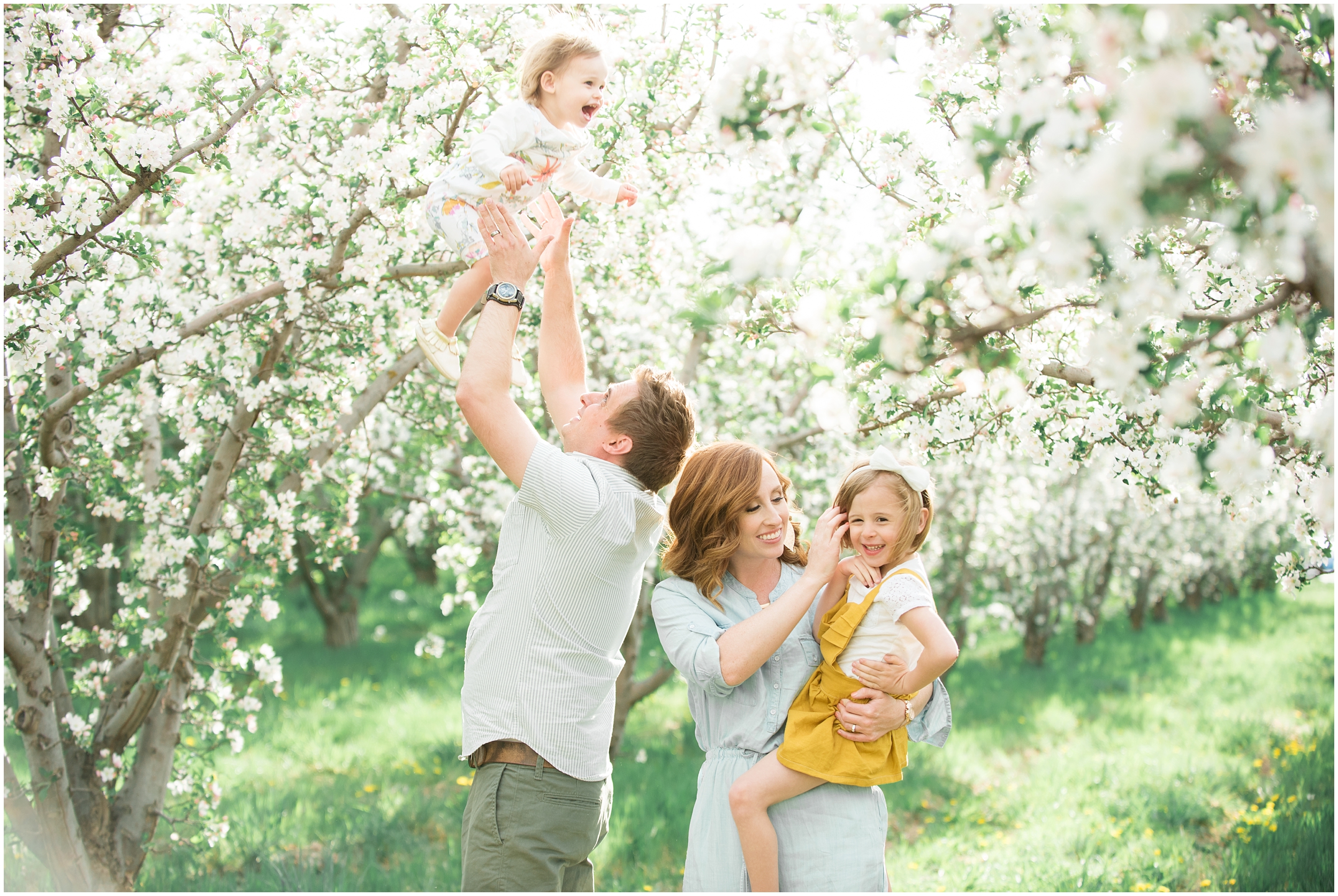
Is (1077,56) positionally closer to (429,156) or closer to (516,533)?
(516,533)

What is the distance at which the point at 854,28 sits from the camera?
2.13 m

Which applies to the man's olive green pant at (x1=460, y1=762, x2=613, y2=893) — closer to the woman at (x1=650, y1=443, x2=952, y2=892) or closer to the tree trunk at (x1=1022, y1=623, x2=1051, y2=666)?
the woman at (x1=650, y1=443, x2=952, y2=892)

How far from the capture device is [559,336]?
2.86m

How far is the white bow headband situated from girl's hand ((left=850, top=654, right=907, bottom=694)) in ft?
1.64

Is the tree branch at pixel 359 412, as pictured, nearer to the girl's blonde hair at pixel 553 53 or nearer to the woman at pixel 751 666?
the girl's blonde hair at pixel 553 53

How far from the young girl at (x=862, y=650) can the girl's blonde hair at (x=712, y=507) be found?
30cm

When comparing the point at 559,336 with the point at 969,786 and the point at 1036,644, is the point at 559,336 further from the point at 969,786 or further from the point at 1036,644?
the point at 1036,644

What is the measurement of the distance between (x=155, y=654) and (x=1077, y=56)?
13.7 ft

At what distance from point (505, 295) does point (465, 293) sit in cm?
59

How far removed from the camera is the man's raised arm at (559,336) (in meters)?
2.78

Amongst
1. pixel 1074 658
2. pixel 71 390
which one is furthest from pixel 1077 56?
pixel 1074 658

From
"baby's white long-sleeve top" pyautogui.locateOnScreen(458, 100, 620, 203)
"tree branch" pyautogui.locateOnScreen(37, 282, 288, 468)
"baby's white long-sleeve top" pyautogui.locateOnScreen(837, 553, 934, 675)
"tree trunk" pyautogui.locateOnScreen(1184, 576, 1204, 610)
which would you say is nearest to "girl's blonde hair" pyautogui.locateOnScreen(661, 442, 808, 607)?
"baby's white long-sleeve top" pyautogui.locateOnScreen(837, 553, 934, 675)

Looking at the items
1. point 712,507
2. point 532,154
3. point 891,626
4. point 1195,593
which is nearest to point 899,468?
point 891,626

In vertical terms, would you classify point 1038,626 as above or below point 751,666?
below
